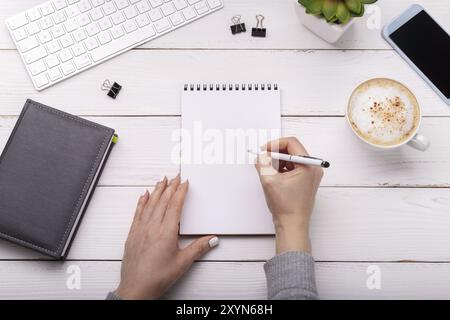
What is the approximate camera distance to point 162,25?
0.96m

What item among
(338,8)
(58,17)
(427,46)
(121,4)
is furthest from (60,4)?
(427,46)

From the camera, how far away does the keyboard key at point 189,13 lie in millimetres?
961

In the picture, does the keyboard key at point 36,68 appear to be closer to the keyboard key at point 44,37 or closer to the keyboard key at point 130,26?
the keyboard key at point 44,37

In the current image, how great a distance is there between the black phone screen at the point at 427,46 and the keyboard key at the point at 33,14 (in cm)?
76

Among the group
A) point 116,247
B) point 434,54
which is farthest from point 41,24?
point 434,54

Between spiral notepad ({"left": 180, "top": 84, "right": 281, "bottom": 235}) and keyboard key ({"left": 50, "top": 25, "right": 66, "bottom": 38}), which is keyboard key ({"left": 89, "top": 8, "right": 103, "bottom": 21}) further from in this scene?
spiral notepad ({"left": 180, "top": 84, "right": 281, "bottom": 235})

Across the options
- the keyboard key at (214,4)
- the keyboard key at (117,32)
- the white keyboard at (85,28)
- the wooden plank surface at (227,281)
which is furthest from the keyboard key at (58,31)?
the wooden plank surface at (227,281)

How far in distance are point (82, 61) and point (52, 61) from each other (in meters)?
0.06

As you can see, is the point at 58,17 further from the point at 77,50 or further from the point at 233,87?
the point at 233,87

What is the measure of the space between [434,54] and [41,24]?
835mm

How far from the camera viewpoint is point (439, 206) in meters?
0.91

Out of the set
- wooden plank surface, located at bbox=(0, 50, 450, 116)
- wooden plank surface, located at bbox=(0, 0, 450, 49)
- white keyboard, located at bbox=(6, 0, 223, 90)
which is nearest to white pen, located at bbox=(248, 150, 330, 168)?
wooden plank surface, located at bbox=(0, 50, 450, 116)

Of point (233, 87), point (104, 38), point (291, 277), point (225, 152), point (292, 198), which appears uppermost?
point (104, 38)
